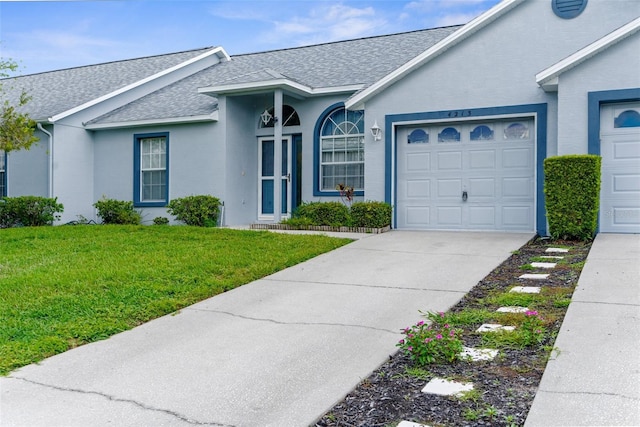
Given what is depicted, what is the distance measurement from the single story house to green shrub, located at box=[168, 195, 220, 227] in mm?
384

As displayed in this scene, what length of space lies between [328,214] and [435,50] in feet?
13.0

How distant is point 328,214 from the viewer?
1216cm

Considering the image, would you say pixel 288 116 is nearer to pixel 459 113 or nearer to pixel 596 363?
pixel 459 113

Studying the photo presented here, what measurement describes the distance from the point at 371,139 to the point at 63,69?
1395 cm

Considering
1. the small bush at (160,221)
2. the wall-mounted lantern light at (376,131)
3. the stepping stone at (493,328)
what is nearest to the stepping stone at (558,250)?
the stepping stone at (493,328)

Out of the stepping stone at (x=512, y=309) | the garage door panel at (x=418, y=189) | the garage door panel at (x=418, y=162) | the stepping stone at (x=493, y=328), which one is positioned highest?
the garage door panel at (x=418, y=162)

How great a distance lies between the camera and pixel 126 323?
5.36 m

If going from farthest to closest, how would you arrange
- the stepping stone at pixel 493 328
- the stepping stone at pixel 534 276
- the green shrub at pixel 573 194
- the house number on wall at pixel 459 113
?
the house number on wall at pixel 459 113, the green shrub at pixel 573 194, the stepping stone at pixel 534 276, the stepping stone at pixel 493 328

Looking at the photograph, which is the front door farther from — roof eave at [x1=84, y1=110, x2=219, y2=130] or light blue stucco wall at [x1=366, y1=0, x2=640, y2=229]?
light blue stucco wall at [x1=366, y1=0, x2=640, y2=229]

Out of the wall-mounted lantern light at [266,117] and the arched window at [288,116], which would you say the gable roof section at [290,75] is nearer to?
the arched window at [288,116]

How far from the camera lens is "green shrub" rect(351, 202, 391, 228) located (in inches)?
454

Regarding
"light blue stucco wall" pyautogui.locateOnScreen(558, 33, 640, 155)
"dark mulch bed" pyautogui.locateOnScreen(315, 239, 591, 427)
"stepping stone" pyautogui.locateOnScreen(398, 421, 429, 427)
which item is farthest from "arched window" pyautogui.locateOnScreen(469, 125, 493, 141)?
"stepping stone" pyautogui.locateOnScreen(398, 421, 429, 427)

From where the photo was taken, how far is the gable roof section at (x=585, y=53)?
30.1ft

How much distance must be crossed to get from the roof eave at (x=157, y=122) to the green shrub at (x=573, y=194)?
805 cm
